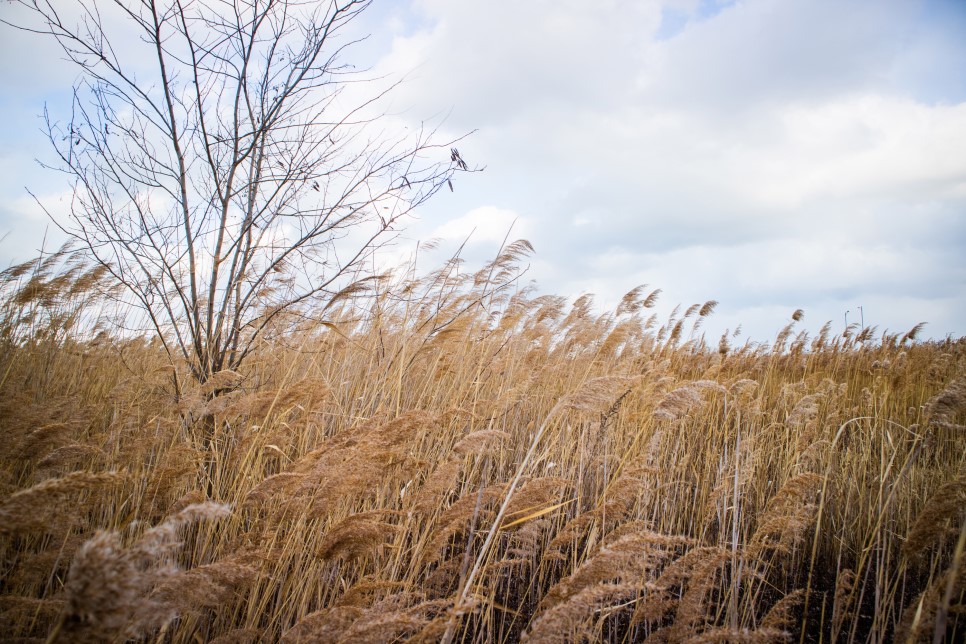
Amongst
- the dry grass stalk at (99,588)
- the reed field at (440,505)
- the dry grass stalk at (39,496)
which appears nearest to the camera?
the dry grass stalk at (99,588)

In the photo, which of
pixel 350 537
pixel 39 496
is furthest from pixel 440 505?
pixel 39 496

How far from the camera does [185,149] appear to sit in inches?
117

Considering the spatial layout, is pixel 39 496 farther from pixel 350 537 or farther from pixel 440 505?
pixel 440 505

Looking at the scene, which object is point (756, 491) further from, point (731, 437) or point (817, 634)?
point (817, 634)

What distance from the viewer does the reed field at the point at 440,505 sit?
4.64ft

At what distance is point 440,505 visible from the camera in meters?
2.57

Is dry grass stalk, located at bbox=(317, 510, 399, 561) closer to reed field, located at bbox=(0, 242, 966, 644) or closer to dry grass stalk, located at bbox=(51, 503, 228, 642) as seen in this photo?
reed field, located at bbox=(0, 242, 966, 644)

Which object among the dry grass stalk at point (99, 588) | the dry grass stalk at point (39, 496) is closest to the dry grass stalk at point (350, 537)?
the dry grass stalk at point (39, 496)

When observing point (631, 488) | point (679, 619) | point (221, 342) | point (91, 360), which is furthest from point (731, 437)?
point (91, 360)

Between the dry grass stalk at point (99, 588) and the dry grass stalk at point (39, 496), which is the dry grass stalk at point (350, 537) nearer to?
the dry grass stalk at point (39, 496)

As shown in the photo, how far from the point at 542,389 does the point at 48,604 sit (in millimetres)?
3590

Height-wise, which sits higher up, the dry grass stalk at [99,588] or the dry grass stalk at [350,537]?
the dry grass stalk at [99,588]

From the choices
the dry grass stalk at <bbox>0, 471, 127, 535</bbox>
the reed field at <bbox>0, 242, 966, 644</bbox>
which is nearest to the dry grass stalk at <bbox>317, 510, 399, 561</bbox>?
the reed field at <bbox>0, 242, 966, 644</bbox>

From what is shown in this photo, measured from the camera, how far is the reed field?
55.6 inches
